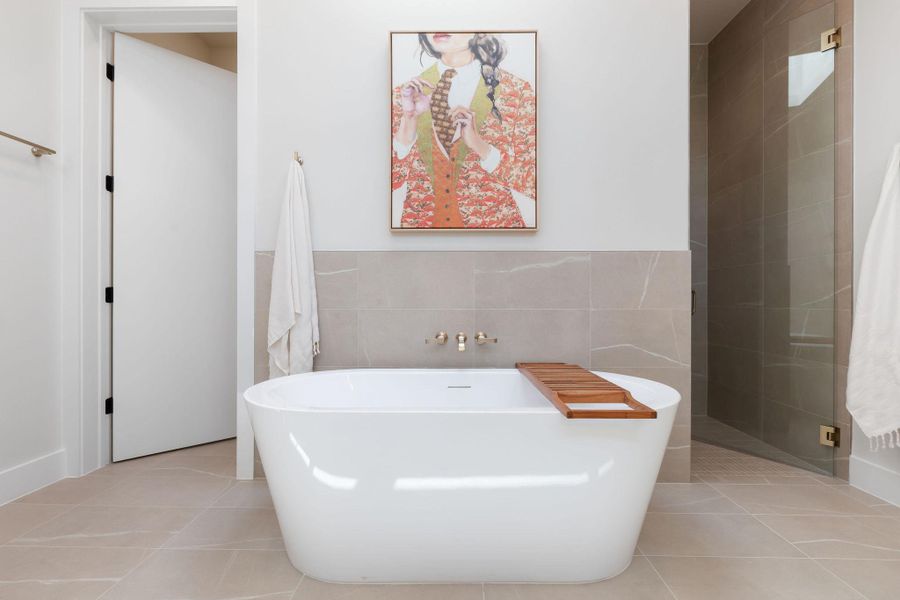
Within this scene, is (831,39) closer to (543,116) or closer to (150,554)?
(543,116)

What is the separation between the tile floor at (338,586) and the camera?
1.47 m

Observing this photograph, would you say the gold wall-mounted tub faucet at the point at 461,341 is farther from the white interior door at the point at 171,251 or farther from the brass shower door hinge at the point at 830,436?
the brass shower door hinge at the point at 830,436

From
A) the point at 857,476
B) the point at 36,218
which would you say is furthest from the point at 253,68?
the point at 857,476

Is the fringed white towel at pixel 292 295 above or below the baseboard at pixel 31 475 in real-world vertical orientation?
above

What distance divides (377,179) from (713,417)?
2866 mm

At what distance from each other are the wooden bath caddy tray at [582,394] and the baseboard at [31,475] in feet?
7.32

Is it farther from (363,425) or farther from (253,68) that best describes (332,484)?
(253,68)

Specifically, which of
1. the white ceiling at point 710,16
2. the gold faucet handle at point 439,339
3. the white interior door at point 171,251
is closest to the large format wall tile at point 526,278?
the gold faucet handle at point 439,339

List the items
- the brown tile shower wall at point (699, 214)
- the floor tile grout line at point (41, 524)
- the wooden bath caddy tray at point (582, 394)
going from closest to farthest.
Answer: the wooden bath caddy tray at point (582, 394)
the floor tile grout line at point (41, 524)
the brown tile shower wall at point (699, 214)

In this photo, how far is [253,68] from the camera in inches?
94.0

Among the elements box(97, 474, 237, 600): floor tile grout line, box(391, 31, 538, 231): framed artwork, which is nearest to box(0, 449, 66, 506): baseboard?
box(97, 474, 237, 600): floor tile grout line

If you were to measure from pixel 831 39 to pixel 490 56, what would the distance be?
1.67 m

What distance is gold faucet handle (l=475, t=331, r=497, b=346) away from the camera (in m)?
2.33

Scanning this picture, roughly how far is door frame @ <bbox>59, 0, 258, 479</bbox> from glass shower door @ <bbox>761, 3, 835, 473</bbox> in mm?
2803
